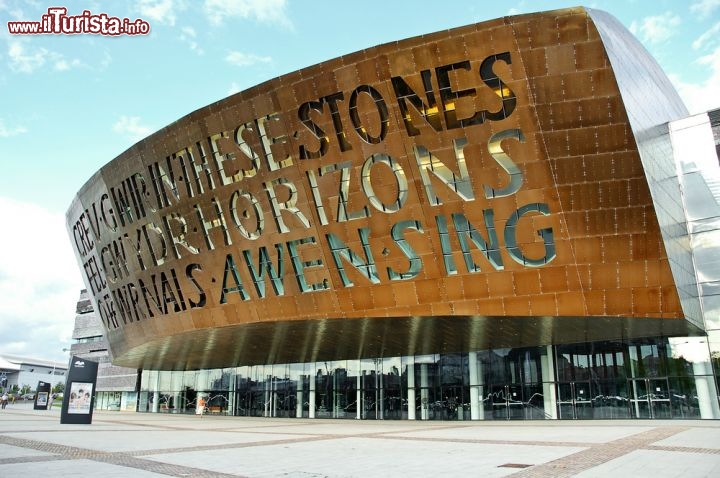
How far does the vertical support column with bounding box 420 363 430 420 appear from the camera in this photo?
37.9m

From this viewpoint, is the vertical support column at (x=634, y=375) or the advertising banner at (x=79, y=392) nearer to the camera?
the advertising banner at (x=79, y=392)

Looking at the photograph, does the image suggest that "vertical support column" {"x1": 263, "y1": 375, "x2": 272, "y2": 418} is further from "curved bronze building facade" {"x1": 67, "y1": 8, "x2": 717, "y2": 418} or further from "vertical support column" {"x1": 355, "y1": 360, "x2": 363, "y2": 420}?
"curved bronze building facade" {"x1": 67, "y1": 8, "x2": 717, "y2": 418}

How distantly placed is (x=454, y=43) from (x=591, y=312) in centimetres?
1243

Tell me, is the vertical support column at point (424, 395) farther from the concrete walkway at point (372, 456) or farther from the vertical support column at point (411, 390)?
the concrete walkway at point (372, 456)

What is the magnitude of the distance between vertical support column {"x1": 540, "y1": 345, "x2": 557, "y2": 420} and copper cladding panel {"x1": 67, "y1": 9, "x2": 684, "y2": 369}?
3.97m

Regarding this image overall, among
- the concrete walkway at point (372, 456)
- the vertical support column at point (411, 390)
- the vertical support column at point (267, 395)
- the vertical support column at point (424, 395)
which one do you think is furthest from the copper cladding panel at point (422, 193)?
the vertical support column at point (267, 395)

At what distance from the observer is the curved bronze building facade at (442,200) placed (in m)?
22.8

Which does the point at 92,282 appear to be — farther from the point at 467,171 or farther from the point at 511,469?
the point at 511,469

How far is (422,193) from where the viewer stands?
24766mm

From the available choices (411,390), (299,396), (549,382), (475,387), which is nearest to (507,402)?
(475,387)

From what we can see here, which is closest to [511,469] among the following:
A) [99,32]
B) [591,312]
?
[591,312]

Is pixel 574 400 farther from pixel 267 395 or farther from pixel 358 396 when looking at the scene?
pixel 267 395

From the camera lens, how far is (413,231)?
25297 millimetres

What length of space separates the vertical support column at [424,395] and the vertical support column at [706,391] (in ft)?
51.7
